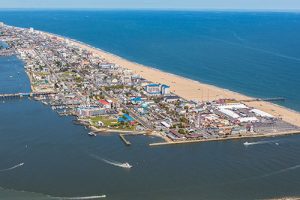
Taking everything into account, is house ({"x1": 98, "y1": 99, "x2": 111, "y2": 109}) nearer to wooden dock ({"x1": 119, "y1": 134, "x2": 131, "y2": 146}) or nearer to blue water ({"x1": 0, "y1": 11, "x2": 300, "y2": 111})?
wooden dock ({"x1": 119, "y1": 134, "x2": 131, "y2": 146})

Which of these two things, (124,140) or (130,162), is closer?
(130,162)

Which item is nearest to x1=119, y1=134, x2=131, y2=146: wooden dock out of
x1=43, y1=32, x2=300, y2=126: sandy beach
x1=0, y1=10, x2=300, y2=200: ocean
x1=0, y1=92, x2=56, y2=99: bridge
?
x1=0, y1=10, x2=300, y2=200: ocean

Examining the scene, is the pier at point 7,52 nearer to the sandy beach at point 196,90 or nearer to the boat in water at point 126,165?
the sandy beach at point 196,90

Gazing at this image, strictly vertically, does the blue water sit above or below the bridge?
above

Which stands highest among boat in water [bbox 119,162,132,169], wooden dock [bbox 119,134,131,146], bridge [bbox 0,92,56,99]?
bridge [bbox 0,92,56,99]

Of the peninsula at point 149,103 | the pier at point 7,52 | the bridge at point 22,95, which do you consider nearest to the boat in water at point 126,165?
the peninsula at point 149,103

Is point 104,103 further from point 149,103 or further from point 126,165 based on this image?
point 126,165

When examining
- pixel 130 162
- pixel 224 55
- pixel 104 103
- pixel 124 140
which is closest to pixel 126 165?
pixel 130 162

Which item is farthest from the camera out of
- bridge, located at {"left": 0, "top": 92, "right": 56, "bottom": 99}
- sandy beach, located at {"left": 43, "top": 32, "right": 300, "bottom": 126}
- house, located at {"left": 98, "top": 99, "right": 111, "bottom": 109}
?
bridge, located at {"left": 0, "top": 92, "right": 56, "bottom": 99}

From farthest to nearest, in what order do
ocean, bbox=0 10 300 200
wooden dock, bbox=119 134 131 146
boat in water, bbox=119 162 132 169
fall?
wooden dock, bbox=119 134 131 146 < boat in water, bbox=119 162 132 169 < ocean, bbox=0 10 300 200
